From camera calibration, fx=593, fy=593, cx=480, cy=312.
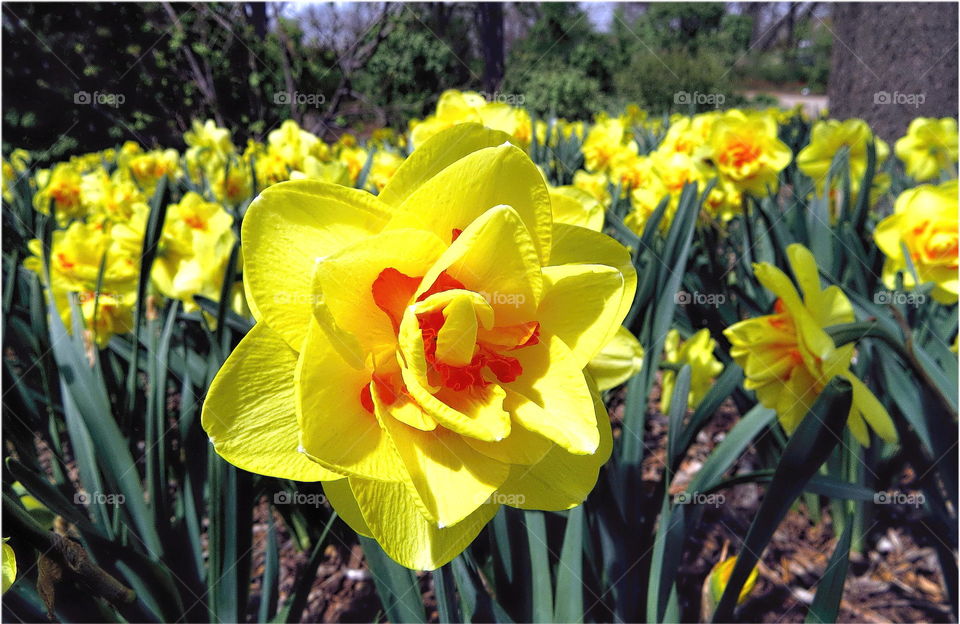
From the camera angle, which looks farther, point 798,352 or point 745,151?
point 745,151

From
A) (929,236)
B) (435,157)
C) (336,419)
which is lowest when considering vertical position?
(929,236)

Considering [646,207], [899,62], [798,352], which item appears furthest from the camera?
[899,62]

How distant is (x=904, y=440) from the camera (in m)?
1.32

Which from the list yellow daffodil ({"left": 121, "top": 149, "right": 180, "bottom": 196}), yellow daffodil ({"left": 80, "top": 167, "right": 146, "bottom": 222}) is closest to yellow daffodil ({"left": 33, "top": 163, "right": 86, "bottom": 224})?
yellow daffodil ({"left": 121, "top": 149, "right": 180, "bottom": 196})

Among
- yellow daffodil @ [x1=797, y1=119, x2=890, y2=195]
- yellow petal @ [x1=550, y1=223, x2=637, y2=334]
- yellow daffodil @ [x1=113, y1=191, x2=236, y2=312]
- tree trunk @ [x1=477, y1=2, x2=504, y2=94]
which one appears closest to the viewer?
yellow petal @ [x1=550, y1=223, x2=637, y2=334]

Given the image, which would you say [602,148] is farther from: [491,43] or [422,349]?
[491,43]

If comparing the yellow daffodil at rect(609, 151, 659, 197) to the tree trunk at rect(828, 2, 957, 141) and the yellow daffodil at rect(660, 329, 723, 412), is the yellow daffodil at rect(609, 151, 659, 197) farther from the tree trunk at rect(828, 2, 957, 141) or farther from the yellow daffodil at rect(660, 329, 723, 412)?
the tree trunk at rect(828, 2, 957, 141)

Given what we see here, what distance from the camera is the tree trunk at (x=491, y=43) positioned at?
6945 millimetres

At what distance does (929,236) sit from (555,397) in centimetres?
132

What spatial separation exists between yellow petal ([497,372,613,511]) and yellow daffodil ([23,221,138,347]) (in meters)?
1.31

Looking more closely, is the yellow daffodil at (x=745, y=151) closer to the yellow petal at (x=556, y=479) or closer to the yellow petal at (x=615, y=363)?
the yellow petal at (x=615, y=363)

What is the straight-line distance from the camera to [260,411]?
1.86 ft

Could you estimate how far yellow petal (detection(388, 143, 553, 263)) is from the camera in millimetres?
586

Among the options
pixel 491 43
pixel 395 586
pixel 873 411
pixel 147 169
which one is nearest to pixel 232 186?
pixel 147 169
